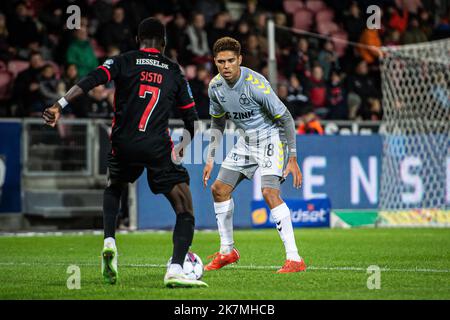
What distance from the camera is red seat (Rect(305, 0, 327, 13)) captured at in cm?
2248

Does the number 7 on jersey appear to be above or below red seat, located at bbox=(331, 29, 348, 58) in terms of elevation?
below

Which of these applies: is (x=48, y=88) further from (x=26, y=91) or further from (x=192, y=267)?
(x=192, y=267)

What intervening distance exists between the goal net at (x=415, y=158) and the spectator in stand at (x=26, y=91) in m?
6.36

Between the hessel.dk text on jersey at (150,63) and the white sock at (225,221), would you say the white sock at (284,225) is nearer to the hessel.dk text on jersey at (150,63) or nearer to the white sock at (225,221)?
the white sock at (225,221)

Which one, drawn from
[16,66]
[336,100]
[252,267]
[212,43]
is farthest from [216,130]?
[336,100]

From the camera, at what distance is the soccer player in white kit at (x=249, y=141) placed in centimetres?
864

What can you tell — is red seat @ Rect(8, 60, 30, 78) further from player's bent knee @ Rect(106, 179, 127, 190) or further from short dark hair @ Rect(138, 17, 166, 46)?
short dark hair @ Rect(138, 17, 166, 46)

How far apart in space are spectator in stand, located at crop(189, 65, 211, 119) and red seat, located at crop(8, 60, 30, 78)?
3128 millimetres

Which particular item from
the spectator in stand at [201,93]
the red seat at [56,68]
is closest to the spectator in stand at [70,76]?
the red seat at [56,68]

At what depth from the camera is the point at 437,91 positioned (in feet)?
60.0

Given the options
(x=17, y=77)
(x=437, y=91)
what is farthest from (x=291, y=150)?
(x=437, y=91)

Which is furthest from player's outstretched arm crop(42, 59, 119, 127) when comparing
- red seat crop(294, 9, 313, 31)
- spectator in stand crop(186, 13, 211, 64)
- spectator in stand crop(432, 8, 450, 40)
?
spectator in stand crop(432, 8, 450, 40)

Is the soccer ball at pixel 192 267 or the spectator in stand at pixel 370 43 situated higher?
the spectator in stand at pixel 370 43
